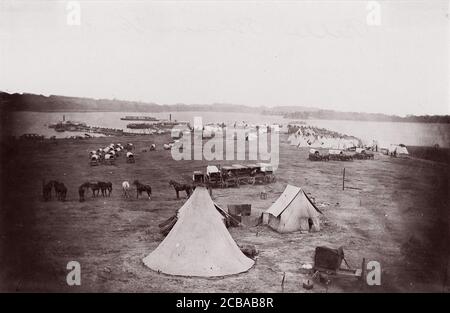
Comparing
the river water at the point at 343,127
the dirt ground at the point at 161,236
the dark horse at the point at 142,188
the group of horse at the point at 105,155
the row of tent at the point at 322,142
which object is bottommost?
the dirt ground at the point at 161,236

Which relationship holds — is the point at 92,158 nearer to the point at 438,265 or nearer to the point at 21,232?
the point at 21,232

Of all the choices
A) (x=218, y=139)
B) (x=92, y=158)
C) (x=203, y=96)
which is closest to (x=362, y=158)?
(x=218, y=139)

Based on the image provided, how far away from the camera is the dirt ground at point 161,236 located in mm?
14492

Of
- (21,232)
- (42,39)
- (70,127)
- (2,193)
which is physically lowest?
(21,232)

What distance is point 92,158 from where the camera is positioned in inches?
1251

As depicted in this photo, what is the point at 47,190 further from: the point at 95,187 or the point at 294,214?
the point at 294,214

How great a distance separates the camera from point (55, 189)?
22.2m

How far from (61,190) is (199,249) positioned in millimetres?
10761

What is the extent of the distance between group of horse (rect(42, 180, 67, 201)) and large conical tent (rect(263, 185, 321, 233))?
417 inches

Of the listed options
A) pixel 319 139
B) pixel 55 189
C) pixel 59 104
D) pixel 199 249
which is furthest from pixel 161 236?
pixel 319 139

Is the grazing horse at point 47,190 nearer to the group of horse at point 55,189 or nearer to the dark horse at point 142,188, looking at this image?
the group of horse at point 55,189

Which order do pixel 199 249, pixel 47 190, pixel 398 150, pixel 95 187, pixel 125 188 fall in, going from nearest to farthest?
pixel 199 249 < pixel 47 190 < pixel 95 187 < pixel 125 188 < pixel 398 150

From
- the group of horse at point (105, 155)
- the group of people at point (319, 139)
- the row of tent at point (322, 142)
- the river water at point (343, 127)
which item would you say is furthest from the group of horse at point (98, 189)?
the group of people at point (319, 139)
